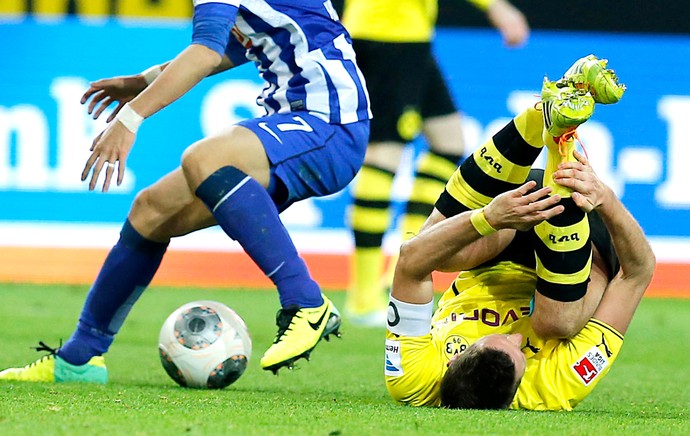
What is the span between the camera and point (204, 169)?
3.89 metres

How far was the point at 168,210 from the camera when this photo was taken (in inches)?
162

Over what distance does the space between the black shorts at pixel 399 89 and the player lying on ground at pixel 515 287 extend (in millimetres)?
3340

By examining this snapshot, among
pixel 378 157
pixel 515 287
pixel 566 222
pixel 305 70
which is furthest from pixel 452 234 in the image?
pixel 378 157

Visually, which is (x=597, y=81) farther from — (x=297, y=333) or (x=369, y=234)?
(x=369, y=234)

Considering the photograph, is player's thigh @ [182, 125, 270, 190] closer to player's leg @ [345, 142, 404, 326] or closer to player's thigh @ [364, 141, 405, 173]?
player's leg @ [345, 142, 404, 326]

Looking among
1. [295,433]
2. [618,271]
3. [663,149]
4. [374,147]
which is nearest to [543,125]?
[618,271]

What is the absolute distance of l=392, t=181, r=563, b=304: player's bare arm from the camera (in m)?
3.36

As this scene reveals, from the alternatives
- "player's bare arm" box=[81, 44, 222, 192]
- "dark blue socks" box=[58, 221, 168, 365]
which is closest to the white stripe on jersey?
"player's bare arm" box=[81, 44, 222, 192]

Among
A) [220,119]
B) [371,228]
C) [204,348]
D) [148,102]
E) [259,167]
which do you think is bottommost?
[220,119]

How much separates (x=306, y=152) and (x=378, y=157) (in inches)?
124

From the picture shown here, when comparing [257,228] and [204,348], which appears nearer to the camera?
[257,228]

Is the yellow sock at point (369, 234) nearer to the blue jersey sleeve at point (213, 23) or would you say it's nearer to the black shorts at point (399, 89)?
the black shorts at point (399, 89)

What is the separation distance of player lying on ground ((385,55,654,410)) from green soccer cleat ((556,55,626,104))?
44 mm

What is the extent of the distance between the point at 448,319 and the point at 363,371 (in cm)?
96
